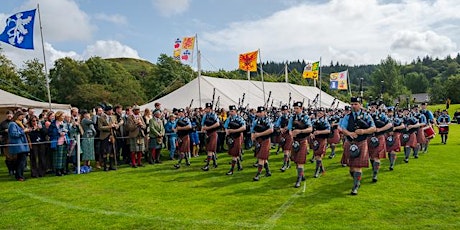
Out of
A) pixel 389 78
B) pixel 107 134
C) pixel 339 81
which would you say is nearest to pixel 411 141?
pixel 107 134

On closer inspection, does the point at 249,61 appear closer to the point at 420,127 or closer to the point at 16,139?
the point at 420,127

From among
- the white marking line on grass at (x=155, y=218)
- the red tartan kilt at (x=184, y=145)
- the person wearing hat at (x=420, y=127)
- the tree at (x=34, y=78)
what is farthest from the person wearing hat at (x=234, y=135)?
the tree at (x=34, y=78)

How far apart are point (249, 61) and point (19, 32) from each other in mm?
12486

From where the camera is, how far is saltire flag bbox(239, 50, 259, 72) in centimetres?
2117

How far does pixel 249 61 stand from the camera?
2147 cm

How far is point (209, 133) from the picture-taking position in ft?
33.5

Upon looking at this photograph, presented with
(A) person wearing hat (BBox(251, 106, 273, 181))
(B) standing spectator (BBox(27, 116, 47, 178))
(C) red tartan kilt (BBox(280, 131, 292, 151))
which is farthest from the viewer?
(C) red tartan kilt (BBox(280, 131, 292, 151))

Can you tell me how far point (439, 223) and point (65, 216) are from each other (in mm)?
5523

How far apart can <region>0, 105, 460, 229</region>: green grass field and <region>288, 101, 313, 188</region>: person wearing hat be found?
16.3 inches

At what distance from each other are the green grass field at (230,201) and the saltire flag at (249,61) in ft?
39.5

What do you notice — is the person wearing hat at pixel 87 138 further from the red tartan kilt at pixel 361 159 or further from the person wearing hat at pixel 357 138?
the red tartan kilt at pixel 361 159

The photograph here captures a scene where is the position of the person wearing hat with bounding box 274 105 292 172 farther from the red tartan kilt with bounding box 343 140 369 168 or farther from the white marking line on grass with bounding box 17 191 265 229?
the white marking line on grass with bounding box 17 191 265 229

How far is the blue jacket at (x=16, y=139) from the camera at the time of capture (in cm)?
887

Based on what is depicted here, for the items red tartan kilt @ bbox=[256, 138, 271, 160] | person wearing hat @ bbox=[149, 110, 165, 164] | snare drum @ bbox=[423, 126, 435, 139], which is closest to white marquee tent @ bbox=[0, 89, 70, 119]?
person wearing hat @ bbox=[149, 110, 165, 164]
